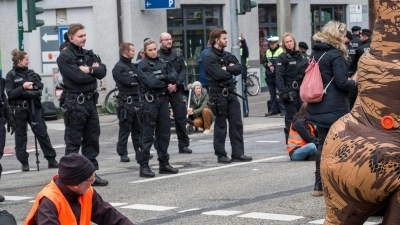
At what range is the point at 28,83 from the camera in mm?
13352

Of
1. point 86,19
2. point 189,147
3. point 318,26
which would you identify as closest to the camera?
point 189,147

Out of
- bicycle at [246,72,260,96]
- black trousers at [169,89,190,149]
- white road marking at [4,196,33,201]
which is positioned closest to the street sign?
bicycle at [246,72,260,96]

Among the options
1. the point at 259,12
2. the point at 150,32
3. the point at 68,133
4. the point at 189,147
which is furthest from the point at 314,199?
the point at 259,12

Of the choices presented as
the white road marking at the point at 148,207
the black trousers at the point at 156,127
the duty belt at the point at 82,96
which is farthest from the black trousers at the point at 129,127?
the white road marking at the point at 148,207

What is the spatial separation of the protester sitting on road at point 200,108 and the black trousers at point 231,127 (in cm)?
479

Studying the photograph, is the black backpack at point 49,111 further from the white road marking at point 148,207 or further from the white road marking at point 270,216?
the white road marking at point 270,216

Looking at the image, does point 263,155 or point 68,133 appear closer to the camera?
point 68,133

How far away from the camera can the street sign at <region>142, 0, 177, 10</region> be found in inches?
914

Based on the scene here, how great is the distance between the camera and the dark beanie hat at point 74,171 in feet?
Result: 18.6

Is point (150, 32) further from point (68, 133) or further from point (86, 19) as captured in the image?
point (68, 133)

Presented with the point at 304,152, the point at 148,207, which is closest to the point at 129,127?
the point at 304,152

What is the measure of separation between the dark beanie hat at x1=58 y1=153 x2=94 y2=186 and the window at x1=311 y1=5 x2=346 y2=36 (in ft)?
90.7

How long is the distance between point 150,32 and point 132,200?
15.2m

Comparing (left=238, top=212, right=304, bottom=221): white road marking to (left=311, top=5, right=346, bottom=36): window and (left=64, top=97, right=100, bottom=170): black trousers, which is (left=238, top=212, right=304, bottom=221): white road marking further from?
(left=311, top=5, right=346, bottom=36): window
